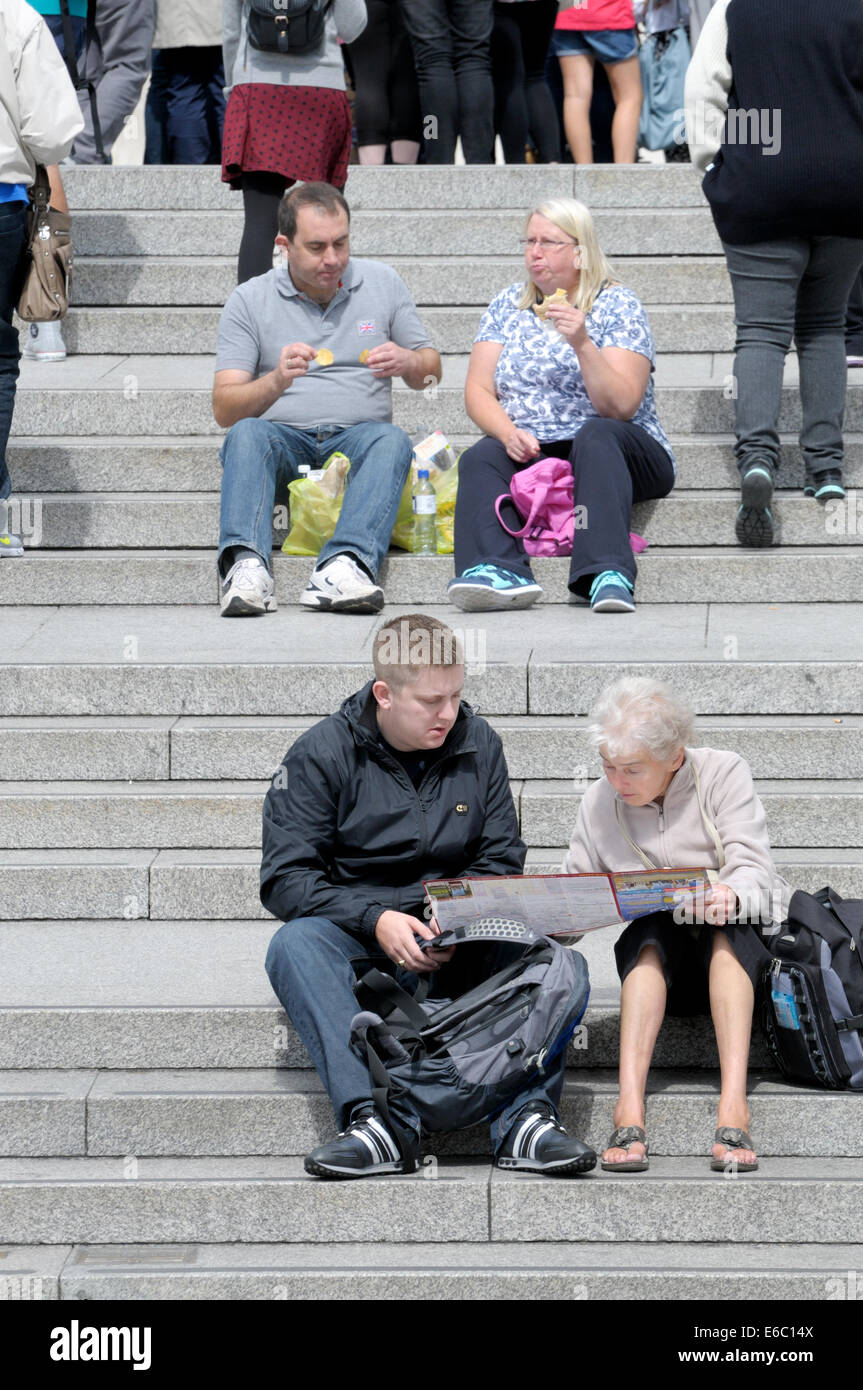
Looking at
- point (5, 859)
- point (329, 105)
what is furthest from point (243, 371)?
point (5, 859)

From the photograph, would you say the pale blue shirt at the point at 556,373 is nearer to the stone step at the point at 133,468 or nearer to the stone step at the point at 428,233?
the stone step at the point at 133,468

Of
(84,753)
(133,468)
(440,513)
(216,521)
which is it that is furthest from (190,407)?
(84,753)

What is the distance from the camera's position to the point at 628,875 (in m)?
4.39

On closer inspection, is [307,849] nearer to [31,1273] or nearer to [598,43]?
[31,1273]

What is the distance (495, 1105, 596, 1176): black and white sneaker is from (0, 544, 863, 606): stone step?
2.37 m

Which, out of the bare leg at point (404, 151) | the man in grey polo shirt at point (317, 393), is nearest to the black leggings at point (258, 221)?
the man in grey polo shirt at point (317, 393)

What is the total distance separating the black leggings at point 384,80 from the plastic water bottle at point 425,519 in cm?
324

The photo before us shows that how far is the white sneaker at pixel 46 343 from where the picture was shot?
27.1 feet

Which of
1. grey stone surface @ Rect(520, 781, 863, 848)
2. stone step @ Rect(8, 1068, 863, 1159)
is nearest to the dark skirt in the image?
stone step @ Rect(8, 1068, 863, 1159)

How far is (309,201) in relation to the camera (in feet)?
21.9

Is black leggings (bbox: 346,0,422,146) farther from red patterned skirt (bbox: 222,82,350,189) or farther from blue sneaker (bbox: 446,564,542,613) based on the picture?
blue sneaker (bbox: 446,564,542,613)

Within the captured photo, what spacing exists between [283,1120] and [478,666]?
1717mm

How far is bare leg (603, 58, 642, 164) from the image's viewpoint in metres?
9.90
